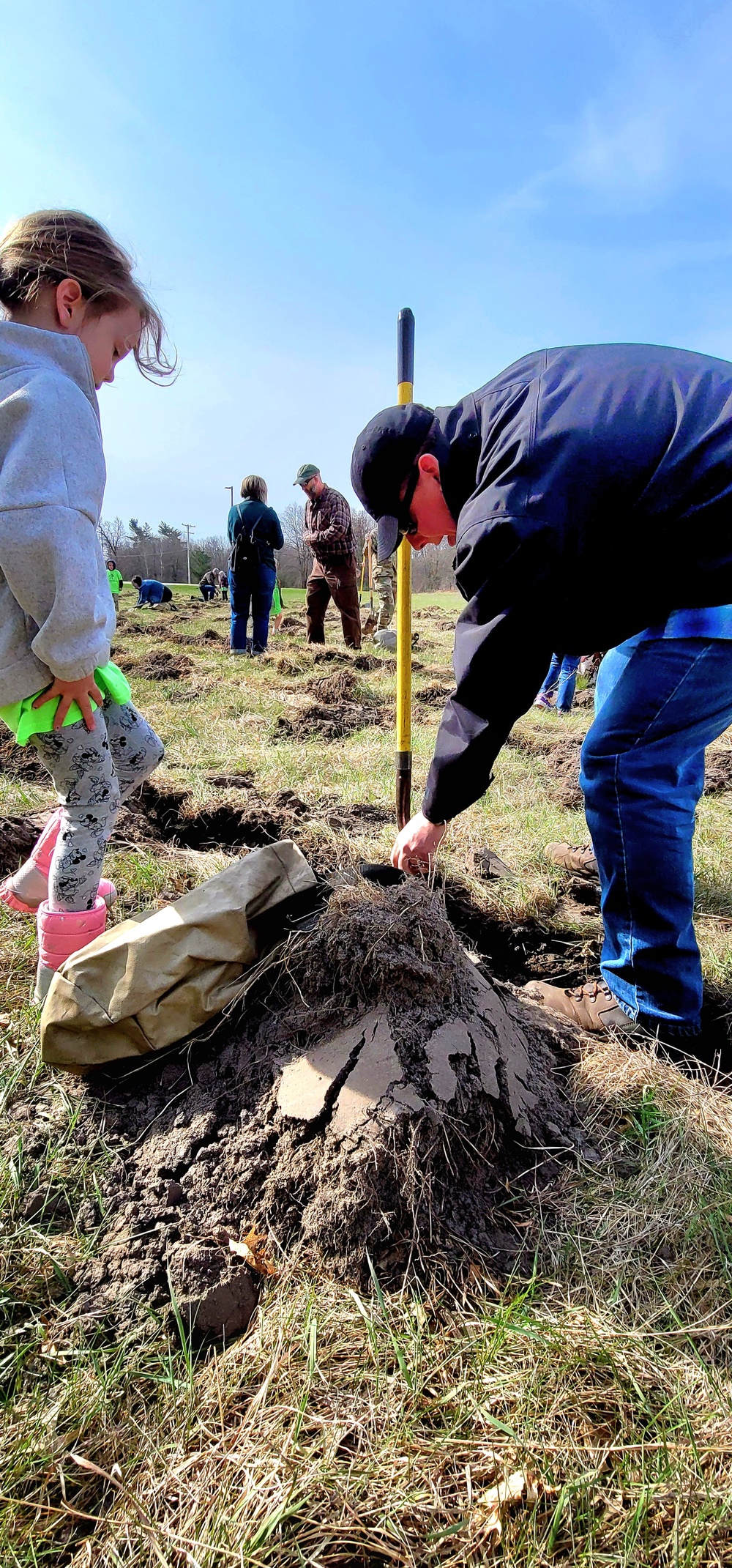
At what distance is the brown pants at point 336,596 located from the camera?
9.11m

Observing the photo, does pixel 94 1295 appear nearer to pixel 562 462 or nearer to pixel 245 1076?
pixel 245 1076

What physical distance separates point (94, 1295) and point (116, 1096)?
0.42 metres

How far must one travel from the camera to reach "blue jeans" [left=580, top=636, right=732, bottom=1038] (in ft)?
6.12

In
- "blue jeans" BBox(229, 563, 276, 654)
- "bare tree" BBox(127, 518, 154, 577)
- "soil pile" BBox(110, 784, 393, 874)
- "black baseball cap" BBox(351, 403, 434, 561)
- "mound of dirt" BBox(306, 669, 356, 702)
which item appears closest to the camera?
"black baseball cap" BBox(351, 403, 434, 561)

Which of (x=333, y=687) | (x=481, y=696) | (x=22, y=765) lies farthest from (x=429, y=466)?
(x=333, y=687)

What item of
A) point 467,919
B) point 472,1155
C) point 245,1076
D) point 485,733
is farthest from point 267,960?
point 467,919

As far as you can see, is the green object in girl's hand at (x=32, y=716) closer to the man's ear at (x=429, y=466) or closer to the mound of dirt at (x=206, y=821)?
the man's ear at (x=429, y=466)

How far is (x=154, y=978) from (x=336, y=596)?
813 centimetres

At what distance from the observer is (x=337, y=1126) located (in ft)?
4.84

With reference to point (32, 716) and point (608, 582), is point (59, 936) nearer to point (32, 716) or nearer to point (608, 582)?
point (32, 716)

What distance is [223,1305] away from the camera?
52.1 inches

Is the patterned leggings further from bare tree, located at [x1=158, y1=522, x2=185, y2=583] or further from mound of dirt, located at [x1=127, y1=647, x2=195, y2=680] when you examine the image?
bare tree, located at [x1=158, y1=522, x2=185, y2=583]

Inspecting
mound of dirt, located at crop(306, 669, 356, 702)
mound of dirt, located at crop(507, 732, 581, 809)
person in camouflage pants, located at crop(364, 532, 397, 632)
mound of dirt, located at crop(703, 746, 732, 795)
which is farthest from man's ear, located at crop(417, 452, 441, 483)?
person in camouflage pants, located at crop(364, 532, 397, 632)

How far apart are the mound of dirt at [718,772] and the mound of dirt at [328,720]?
2376 mm
